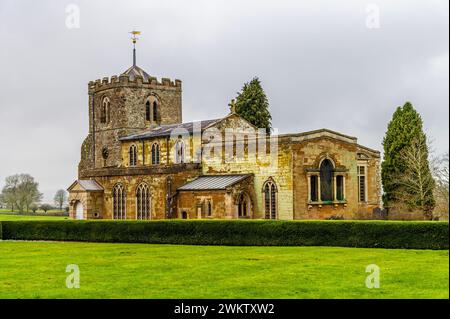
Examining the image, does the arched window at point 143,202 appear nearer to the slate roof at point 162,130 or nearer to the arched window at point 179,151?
the arched window at point 179,151

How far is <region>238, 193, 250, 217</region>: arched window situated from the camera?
48875mm

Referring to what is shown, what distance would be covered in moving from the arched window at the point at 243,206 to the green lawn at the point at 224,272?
13330 millimetres

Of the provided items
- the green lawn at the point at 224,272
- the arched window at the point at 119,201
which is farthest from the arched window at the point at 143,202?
the green lawn at the point at 224,272

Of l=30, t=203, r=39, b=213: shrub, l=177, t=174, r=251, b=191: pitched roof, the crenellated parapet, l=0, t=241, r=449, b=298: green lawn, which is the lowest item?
l=0, t=241, r=449, b=298: green lawn

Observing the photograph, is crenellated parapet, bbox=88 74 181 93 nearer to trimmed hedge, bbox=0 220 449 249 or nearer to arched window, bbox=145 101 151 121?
arched window, bbox=145 101 151 121

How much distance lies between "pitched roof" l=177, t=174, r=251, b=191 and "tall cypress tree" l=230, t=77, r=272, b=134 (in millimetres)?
23552

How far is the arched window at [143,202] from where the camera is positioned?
55594mm

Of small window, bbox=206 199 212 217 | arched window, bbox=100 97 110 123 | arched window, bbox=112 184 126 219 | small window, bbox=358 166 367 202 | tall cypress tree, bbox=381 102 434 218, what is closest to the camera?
small window, bbox=206 199 212 217

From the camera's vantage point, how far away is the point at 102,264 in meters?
28.2

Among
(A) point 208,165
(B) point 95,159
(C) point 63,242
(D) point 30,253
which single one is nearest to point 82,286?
(D) point 30,253

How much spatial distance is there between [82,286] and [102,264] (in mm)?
6351

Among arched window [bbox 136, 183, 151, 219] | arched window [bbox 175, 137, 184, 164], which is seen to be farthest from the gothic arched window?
arched window [bbox 136, 183, 151, 219]

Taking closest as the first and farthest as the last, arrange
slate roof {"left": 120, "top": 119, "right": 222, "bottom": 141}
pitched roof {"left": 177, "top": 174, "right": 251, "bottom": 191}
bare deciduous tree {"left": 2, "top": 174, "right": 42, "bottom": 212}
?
pitched roof {"left": 177, "top": 174, "right": 251, "bottom": 191}
slate roof {"left": 120, "top": 119, "right": 222, "bottom": 141}
bare deciduous tree {"left": 2, "top": 174, "right": 42, "bottom": 212}
